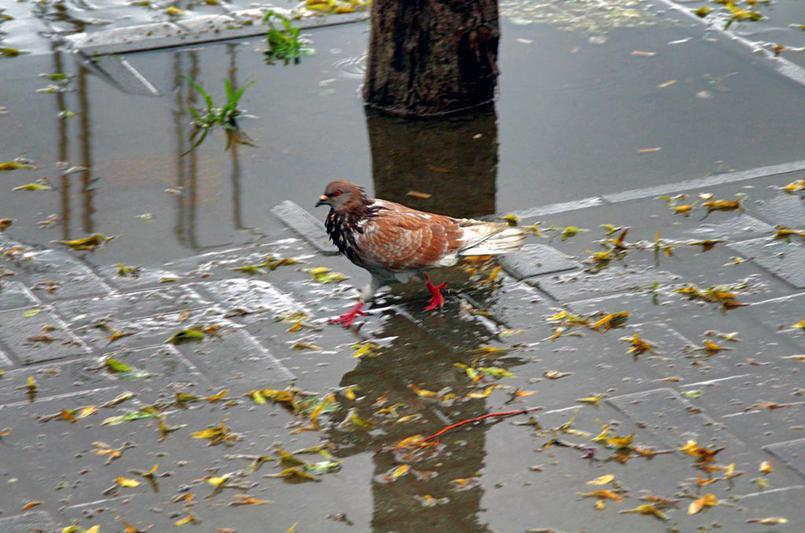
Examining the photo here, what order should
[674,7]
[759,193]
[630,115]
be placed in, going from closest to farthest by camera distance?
[759,193] → [630,115] → [674,7]

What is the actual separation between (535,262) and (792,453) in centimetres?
191

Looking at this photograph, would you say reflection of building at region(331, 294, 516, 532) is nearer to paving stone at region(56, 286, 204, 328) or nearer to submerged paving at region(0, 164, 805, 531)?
submerged paving at region(0, 164, 805, 531)

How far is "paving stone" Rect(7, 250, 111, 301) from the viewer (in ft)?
20.0

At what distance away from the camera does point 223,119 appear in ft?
26.4

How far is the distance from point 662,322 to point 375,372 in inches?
52.9

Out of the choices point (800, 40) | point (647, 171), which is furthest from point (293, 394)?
point (800, 40)

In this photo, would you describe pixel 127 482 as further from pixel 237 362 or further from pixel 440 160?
pixel 440 160

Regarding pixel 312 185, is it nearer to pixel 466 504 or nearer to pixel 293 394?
pixel 293 394

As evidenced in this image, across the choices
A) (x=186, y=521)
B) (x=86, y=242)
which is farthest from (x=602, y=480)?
(x=86, y=242)

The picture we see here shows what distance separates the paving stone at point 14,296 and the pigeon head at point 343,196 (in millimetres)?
1555

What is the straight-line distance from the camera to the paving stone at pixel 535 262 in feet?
20.2

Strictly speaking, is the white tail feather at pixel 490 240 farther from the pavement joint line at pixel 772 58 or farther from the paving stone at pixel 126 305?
the pavement joint line at pixel 772 58

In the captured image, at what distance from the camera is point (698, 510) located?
4.32m

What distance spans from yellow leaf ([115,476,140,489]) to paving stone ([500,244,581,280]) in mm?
2295
